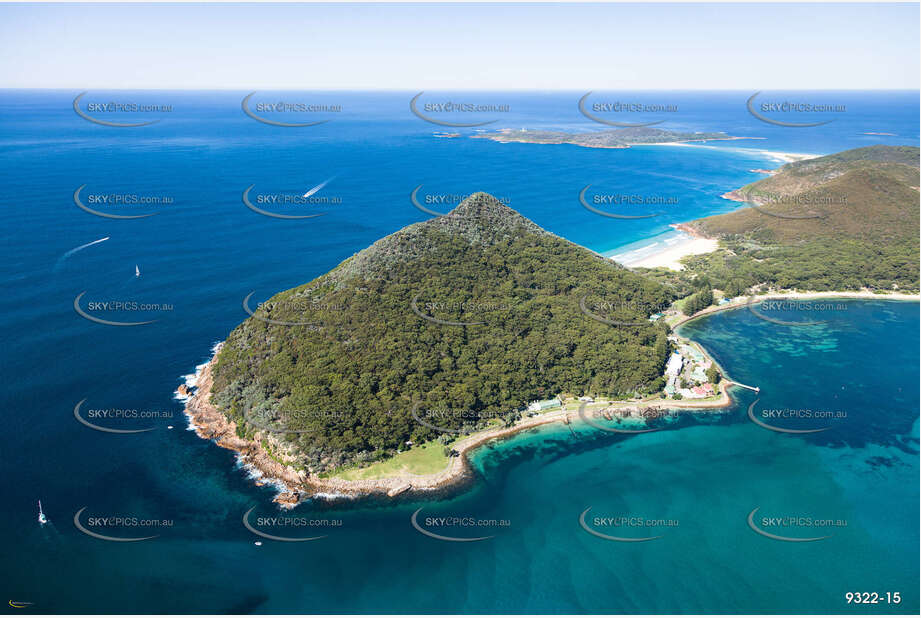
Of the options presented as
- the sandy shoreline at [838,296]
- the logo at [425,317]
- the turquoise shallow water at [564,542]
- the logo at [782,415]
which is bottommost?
the turquoise shallow water at [564,542]

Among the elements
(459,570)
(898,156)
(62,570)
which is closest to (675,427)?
(459,570)

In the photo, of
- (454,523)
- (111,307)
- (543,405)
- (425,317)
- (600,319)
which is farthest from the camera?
(111,307)

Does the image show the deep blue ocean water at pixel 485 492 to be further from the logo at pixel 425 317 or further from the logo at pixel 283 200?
the logo at pixel 283 200

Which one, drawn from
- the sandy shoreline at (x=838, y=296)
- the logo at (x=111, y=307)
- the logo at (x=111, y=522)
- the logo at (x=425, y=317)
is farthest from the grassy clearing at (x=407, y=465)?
the sandy shoreline at (x=838, y=296)

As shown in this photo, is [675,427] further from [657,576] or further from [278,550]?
[278,550]

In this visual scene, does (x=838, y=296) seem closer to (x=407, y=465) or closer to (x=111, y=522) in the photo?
(x=407, y=465)

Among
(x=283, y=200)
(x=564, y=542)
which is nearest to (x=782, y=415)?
(x=564, y=542)

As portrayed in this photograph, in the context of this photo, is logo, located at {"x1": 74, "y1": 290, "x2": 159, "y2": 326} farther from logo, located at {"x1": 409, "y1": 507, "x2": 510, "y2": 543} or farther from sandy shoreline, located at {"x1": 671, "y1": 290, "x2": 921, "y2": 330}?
sandy shoreline, located at {"x1": 671, "y1": 290, "x2": 921, "y2": 330}

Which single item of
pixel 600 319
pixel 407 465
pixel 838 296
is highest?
pixel 600 319

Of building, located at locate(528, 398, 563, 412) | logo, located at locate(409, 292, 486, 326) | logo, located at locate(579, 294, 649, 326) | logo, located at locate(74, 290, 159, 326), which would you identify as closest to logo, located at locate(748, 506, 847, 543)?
building, located at locate(528, 398, 563, 412)

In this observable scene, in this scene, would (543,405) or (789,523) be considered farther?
(543,405)

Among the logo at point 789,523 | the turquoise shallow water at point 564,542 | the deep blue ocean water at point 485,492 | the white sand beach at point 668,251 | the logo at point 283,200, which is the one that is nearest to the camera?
the turquoise shallow water at point 564,542
